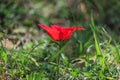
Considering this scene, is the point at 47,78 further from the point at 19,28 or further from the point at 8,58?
the point at 19,28

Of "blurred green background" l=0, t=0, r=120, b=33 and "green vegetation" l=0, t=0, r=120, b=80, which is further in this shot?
"blurred green background" l=0, t=0, r=120, b=33

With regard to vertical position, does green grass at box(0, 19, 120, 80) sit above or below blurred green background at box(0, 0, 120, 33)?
below

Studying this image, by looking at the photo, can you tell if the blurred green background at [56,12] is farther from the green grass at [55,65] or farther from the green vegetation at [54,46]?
the green grass at [55,65]

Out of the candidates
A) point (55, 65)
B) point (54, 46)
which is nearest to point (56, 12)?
point (54, 46)

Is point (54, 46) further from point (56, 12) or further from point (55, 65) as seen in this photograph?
point (56, 12)

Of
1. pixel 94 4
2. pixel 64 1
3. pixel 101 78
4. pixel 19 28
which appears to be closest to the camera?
pixel 101 78

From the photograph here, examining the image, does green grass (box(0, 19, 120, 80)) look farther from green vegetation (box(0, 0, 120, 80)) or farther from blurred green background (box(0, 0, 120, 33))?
blurred green background (box(0, 0, 120, 33))

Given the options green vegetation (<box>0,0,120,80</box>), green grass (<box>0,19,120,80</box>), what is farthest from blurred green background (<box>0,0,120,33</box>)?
green grass (<box>0,19,120,80</box>)

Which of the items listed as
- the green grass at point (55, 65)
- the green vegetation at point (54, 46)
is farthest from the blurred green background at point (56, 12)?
the green grass at point (55, 65)

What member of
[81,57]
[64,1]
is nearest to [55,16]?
[64,1]
